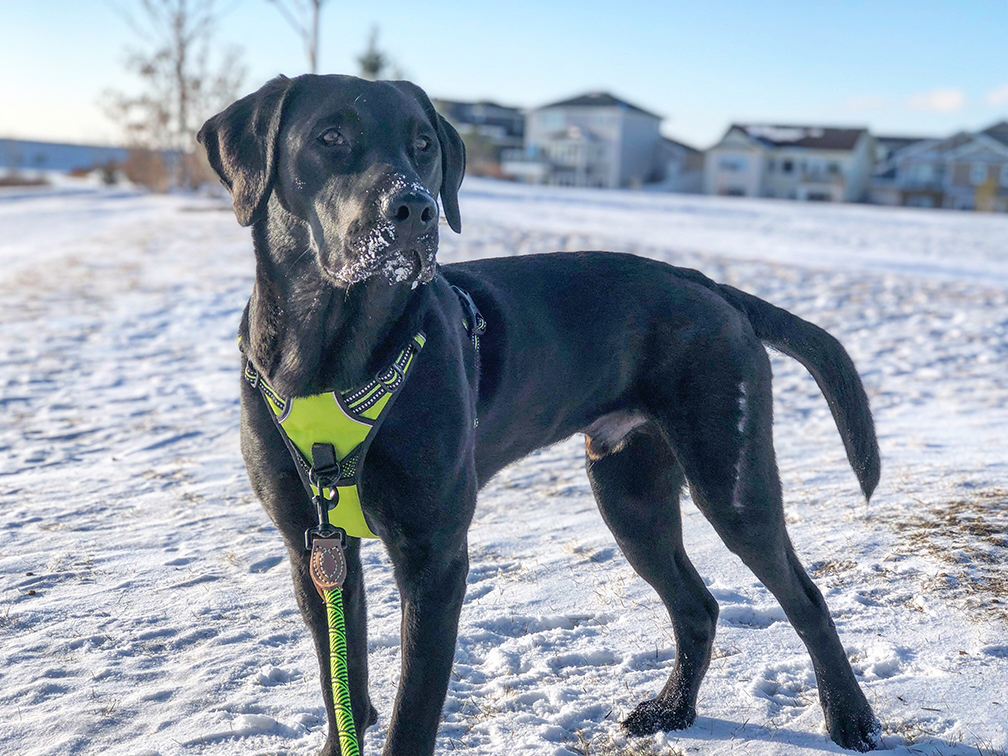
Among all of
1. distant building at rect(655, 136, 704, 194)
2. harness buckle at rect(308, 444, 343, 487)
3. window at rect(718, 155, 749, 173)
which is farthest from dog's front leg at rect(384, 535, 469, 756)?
distant building at rect(655, 136, 704, 194)

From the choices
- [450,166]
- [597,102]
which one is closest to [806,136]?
[597,102]

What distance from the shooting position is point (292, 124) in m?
2.80

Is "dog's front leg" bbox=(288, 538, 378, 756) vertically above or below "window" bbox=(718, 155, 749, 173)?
below

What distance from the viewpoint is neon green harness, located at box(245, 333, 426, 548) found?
100 inches

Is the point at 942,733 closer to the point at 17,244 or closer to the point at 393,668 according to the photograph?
the point at 393,668

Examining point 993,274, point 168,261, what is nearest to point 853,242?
point 993,274

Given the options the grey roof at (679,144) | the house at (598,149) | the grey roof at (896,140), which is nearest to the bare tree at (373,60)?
the house at (598,149)

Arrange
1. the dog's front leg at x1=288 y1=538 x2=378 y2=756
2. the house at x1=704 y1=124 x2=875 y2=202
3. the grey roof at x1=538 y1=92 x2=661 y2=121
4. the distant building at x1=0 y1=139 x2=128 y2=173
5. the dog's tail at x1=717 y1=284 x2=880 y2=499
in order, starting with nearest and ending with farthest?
the dog's front leg at x1=288 y1=538 x2=378 y2=756 → the dog's tail at x1=717 y1=284 x2=880 y2=499 → the house at x1=704 y1=124 x2=875 y2=202 → the grey roof at x1=538 y1=92 x2=661 y2=121 → the distant building at x1=0 y1=139 x2=128 y2=173

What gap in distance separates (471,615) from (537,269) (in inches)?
58.5

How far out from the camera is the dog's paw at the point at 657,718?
3.09 metres

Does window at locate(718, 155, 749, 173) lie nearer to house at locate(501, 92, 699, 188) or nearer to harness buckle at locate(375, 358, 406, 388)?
house at locate(501, 92, 699, 188)

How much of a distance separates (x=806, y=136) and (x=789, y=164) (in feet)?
8.34

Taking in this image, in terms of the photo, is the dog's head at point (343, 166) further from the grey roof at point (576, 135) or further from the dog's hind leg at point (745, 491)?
the grey roof at point (576, 135)

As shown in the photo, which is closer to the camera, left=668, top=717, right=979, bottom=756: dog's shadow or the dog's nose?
the dog's nose
